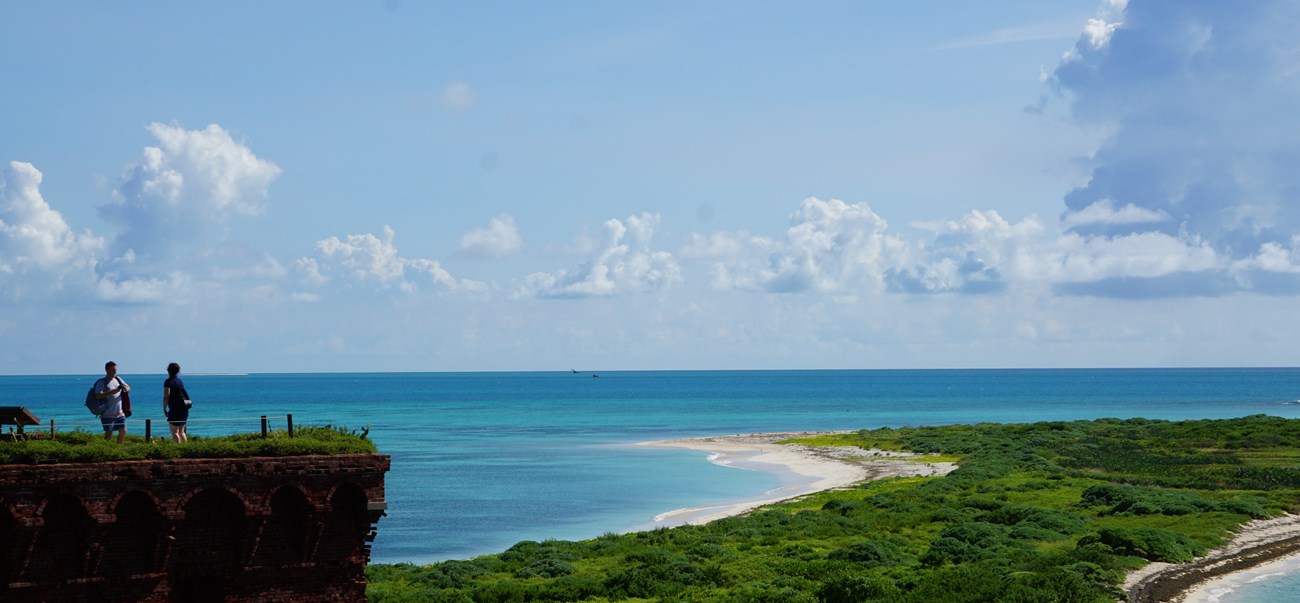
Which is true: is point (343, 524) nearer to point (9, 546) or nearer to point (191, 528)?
point (191, 528)

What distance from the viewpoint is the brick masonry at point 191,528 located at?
16.4 metres

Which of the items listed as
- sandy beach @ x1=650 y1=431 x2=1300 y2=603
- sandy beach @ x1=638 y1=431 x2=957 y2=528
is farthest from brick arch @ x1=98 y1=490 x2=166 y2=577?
sandy beach @ x1=638 y1=431 x2=957 y2=528

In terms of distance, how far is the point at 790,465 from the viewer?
94375mm

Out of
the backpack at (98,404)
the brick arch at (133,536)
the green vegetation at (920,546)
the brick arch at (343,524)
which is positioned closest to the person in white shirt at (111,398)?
the backpack at (98,404)

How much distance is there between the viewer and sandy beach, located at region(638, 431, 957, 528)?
67.2 m

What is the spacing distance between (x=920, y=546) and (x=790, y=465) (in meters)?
50.5

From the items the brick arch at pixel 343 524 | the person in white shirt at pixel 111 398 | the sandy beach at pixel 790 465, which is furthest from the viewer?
the sandy beach at pixel 790 465

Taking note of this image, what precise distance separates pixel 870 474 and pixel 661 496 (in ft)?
52.6

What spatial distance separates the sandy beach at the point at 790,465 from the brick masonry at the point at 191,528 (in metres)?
43.4

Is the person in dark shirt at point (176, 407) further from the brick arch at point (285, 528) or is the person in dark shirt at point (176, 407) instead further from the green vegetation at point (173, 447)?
the brick arch at point (285, 528)

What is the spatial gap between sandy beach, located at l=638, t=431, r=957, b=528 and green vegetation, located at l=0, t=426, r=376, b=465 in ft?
141

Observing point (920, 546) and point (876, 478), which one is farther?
point (876, 478)

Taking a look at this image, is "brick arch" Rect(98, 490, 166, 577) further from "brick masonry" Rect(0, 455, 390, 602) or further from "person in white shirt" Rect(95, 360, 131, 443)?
"person in white shirt" Rect(95, 360, 131, 443)

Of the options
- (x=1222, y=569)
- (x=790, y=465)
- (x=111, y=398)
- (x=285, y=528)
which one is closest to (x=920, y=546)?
(x=1222, y=569)
